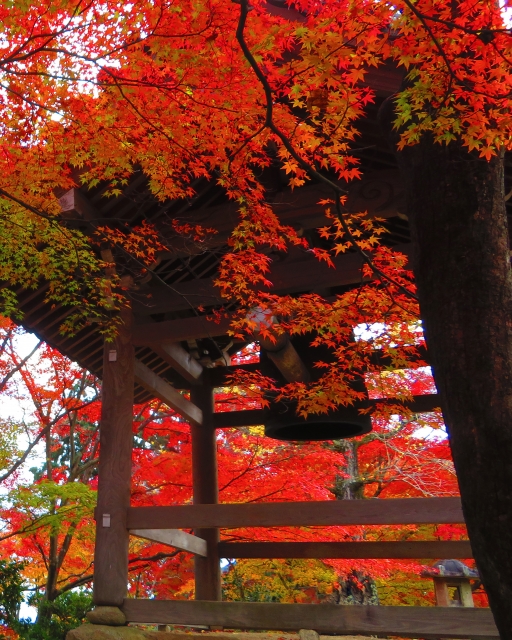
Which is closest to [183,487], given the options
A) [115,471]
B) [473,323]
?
[115,471]

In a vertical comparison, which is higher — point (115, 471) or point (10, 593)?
point (115, 471)

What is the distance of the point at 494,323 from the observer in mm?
2566

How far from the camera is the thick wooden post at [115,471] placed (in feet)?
19.6

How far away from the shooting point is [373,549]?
6.75 meters

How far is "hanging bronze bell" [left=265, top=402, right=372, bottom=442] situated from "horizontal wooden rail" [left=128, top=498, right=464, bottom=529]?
2.82 ft

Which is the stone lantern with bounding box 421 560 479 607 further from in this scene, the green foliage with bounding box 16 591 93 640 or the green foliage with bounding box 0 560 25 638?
the green foliage with bounding box 0 560 25 638

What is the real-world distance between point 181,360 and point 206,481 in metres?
1.62

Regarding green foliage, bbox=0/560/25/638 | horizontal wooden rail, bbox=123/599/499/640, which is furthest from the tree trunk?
green foliage, bbox=0/560/25/638

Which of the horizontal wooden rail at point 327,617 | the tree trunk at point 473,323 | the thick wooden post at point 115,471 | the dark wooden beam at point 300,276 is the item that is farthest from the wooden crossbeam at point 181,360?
the tree trunk at point 473,323

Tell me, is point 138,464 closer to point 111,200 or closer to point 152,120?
point 111,200

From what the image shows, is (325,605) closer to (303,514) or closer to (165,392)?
(303,514)

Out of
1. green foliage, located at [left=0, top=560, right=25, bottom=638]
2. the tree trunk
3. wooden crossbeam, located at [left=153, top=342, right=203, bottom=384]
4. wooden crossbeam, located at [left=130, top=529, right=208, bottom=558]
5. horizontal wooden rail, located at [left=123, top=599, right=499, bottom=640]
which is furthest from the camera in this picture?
green foliage, located at [left=0, top=560, right=25, bottom=638]

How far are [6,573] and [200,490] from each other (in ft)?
10.5

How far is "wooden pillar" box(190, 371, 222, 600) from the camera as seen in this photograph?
7.75 m
